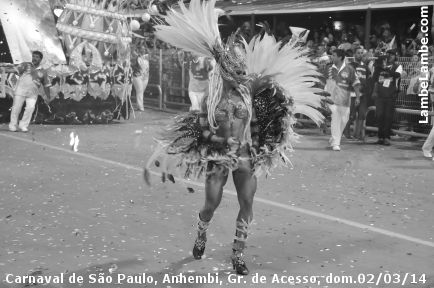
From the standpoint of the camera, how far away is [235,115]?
5.29 m

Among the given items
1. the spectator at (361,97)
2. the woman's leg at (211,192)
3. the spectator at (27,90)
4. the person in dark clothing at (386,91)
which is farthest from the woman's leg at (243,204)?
the spectator at (27,90)

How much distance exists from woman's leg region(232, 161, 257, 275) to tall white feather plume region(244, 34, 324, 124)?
0.68 metres

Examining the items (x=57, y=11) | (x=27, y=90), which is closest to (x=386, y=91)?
(x=27, y=90)

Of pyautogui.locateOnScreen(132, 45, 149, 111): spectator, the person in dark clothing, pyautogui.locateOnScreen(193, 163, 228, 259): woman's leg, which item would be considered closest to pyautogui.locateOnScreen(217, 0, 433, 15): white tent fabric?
the person in dark clothing

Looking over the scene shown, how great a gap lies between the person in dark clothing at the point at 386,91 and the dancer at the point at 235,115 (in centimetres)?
808

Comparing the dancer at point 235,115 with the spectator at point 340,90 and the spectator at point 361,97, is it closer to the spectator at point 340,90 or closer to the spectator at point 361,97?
the spectator at point 340,90

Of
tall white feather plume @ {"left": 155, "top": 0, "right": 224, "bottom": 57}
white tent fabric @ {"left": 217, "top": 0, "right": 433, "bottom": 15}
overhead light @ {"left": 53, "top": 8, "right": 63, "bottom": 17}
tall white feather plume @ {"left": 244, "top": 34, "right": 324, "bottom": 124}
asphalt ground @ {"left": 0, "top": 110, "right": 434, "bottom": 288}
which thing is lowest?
asphalt ground @ {"left": 0, "top": 110, "right": 434, "bottom": 288}

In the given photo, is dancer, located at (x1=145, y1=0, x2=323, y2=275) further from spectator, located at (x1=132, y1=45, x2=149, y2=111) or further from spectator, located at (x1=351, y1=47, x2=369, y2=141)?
spectator, located at (x1=132, y1=45, x2=149, y2=111)

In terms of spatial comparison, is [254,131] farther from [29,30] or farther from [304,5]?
[304,5]

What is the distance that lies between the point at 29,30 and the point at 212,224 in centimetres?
1096

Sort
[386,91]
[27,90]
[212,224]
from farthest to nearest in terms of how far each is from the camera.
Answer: [27,90]
[386,91]
[212,224]

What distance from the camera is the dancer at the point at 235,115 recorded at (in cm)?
529

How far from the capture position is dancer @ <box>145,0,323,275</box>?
17.4 feet

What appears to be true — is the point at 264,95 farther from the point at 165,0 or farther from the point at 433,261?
the point at 165,0
